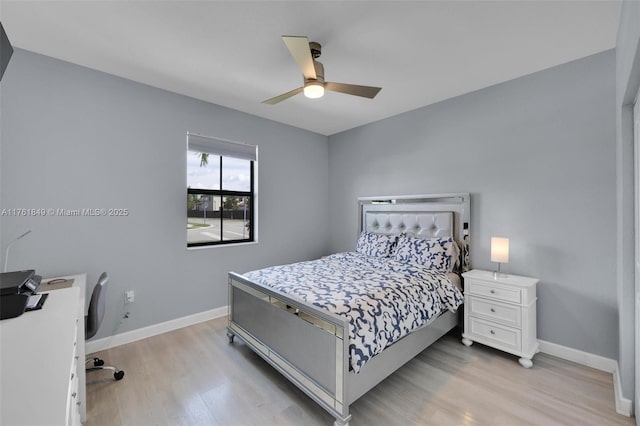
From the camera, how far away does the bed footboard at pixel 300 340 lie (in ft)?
5.68

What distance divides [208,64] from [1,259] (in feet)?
7.79

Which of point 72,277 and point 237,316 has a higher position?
point 72,277

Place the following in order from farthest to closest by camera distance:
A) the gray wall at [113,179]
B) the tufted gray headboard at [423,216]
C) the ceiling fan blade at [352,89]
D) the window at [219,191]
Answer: the window at [219,191]
the tufted gray headboard at [423,216]
the gray wall at [113,179]
the ceiling fan blade at [352,89]

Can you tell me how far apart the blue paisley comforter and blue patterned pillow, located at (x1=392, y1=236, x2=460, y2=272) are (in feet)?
0.44

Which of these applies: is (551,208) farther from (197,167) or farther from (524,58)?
(197,167)

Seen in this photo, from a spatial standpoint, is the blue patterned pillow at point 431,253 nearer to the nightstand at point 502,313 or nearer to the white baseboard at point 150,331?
the nightstand at point 502,313

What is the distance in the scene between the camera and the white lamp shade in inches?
103

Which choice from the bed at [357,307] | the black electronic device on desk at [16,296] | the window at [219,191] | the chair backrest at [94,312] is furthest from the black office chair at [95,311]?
the window at [219,191]

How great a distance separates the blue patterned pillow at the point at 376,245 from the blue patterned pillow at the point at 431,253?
0.64ft

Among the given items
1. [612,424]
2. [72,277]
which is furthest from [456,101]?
[72,277]

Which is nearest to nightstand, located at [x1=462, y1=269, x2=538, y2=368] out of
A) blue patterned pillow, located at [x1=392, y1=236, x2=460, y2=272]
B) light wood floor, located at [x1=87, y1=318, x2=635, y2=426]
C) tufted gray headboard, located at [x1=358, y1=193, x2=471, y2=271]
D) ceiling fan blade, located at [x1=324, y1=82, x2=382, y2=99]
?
light wood floor, located at [x1=87, y1=318, x2=635, y2=426]

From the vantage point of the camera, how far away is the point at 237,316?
2.77 m

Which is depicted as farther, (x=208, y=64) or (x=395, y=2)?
(x=208, y=64)

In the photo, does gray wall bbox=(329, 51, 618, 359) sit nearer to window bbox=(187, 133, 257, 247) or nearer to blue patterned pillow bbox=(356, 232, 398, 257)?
blue patterned pillow bbox=(356, 232, 398, 257)
